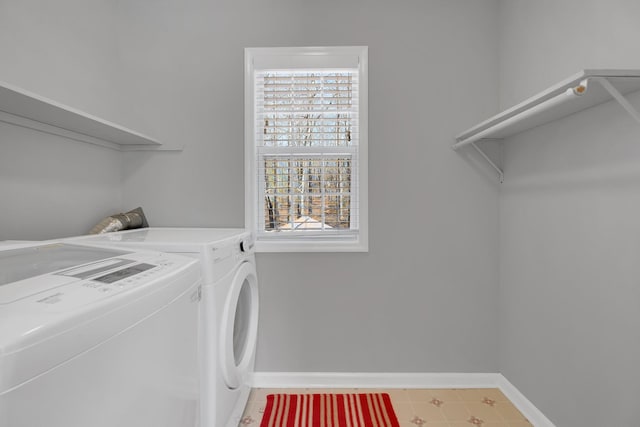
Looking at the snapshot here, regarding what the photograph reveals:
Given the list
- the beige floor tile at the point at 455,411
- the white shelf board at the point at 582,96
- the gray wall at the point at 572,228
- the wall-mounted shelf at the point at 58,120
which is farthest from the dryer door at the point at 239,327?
the gray wall at the point at 572,228

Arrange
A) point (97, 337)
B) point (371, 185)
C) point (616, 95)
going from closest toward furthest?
point (97, 337) → point (616, 95) → point (371, 185)

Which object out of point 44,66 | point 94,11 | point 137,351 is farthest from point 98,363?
point 94,11

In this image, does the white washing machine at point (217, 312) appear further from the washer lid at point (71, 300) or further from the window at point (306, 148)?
the window at point (306, 148)

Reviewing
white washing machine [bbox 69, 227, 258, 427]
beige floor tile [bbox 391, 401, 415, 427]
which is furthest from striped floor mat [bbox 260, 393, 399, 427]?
white washing machine [bbox 69, 227, 258, 427]

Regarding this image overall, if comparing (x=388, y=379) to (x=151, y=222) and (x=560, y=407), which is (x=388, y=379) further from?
(x=151, y=222)

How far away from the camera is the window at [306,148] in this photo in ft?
6.67

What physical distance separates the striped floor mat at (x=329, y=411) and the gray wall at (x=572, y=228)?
82 cm

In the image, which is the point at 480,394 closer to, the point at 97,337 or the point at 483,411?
the point at 483,411

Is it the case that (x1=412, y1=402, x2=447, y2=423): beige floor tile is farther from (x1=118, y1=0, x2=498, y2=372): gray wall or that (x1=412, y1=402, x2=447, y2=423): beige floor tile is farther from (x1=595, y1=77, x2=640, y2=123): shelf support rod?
(x1=595, y1=77, x2=640, y2=123): shelf support rod

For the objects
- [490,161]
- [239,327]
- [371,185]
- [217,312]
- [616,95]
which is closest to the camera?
[616,95]

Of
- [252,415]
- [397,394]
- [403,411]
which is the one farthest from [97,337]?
[397,394]

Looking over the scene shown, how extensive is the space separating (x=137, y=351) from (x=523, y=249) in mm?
1907

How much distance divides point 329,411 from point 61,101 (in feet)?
7.21

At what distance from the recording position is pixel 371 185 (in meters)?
2.05
